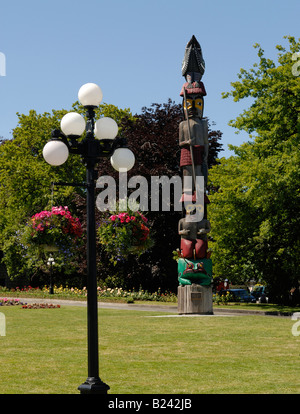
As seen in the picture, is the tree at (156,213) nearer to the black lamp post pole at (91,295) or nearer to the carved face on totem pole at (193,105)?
the carved face on totem pole at (193,105)

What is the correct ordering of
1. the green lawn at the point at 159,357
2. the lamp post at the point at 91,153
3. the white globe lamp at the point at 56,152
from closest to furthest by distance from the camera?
1. the lamp post at the point at 91,153
2. the white globe lamp at the point at 56,152
3. the green lawn at the point at 159,357

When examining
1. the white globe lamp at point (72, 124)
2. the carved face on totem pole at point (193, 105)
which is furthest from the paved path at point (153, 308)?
the white globe lamp at point (72, 124)

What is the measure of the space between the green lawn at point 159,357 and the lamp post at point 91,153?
1250mm

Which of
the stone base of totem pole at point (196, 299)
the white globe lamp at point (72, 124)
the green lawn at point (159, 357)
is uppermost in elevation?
the white globe lamp at point (72, 124)

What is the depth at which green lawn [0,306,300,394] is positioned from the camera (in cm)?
1067

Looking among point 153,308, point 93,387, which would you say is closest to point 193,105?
point 153,308

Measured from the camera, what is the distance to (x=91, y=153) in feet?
32.1

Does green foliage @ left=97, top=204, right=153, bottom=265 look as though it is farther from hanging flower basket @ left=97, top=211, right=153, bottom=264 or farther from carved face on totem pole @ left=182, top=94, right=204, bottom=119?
carved face on totem pole @ left=182, top=94, right=204, bottom=119

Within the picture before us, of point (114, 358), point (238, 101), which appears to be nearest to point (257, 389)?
point (114, 358)

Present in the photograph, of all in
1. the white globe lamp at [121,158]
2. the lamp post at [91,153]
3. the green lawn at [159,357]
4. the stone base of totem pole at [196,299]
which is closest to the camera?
the lamp post at [91,153]

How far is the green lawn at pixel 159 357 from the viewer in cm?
1067

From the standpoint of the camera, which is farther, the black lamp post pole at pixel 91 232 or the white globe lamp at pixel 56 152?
the white globe lamp at pixel 56 152

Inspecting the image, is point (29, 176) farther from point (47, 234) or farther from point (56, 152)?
point (56, 152)

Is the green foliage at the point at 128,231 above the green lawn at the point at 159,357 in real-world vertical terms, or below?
above
